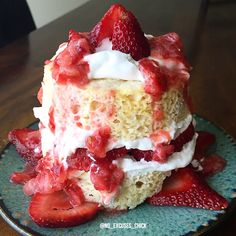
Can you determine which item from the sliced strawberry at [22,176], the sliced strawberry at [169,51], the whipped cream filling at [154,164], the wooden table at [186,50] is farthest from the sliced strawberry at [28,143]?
the sliced strawberry at [169,51]

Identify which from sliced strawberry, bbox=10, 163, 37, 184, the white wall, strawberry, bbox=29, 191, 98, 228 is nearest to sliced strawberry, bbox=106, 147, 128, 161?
strawberry, bbox=29, 191, 98, 228

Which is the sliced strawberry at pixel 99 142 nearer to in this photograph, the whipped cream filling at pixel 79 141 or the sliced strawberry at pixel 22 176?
the whipped cream filling at pixel 79 141

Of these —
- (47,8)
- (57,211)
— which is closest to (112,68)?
(57,211)

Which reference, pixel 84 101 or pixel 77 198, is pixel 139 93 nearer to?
pixel 84 101

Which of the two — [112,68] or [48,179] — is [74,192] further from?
[112,68]

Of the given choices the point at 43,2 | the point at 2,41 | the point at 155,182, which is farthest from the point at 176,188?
the point at 43,2

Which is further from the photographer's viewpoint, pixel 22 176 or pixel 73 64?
pixel 22 176

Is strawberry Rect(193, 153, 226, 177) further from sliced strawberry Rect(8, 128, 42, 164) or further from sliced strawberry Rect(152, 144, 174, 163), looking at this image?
sliced strawberry Rect(8, 128, 42, 164)

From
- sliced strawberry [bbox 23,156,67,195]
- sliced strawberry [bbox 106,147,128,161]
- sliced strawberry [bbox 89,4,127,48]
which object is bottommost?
sliced strawberry [bbox 23,156,67,195]
